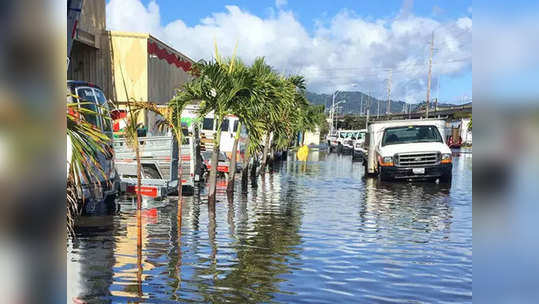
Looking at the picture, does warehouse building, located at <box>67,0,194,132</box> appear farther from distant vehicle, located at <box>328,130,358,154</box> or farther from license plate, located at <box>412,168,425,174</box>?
distant vehicle, located at <box>328,130,358,154</box>

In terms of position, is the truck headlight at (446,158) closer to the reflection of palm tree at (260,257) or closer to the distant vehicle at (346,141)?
the reflection of palm tree at (260,257)

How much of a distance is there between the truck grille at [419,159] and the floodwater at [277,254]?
432cm

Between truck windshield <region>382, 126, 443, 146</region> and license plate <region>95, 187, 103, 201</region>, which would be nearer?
license plate <region>95, 187, 103, 201</region>

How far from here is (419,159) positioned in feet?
64.7

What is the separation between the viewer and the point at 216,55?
13.2m

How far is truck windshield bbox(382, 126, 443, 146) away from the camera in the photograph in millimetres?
20641

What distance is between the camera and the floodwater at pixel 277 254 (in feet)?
21.9

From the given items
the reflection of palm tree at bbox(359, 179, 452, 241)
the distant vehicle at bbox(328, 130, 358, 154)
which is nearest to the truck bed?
the reflection of palm tree at bbox(359, 179, 452, 241)

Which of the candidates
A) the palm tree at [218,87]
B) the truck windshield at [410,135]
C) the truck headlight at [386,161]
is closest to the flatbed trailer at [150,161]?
the palm tree at [218,87]

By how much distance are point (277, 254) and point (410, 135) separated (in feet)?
44.2

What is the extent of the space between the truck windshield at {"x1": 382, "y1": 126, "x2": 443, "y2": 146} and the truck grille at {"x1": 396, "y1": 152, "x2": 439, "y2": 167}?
38.3 inches
